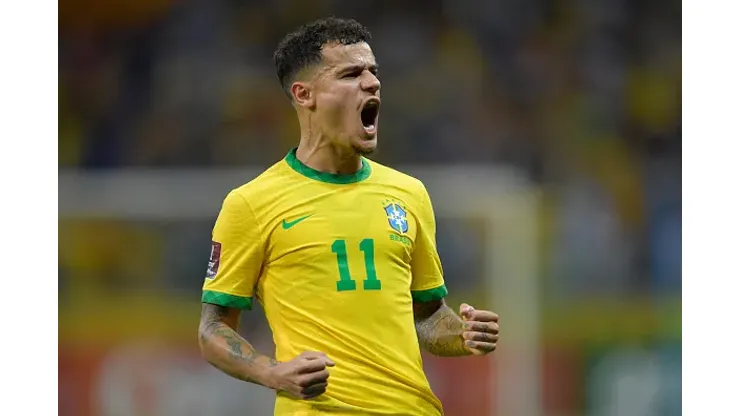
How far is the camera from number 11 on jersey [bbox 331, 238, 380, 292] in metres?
2.97

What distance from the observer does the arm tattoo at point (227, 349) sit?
2840mm

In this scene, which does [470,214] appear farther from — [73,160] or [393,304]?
[393,304]

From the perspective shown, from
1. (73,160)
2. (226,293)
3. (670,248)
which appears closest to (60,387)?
(73,160)

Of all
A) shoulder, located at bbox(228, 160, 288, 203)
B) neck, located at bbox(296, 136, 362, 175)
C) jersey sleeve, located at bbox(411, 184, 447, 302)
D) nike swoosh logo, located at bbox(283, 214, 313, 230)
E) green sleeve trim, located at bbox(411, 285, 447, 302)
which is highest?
neck, located at bbox(296, 136, 362, 175)

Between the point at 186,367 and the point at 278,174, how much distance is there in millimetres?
2656

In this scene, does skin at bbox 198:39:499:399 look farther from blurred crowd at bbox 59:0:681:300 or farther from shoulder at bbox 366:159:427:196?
blurred crowd at bbox 59:0:681:300

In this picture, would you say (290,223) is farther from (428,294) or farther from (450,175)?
(450,175)

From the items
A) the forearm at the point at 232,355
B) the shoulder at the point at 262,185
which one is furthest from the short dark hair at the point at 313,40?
the forearm at the point at 232,355

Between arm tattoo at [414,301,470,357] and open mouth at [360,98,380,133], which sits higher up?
open mouth at [360,98,380,133]

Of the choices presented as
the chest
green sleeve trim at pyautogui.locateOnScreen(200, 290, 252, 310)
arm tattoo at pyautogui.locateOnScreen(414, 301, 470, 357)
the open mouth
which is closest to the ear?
the open mouth

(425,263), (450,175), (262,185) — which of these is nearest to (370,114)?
(262,185)

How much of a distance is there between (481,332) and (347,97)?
2.47 ft

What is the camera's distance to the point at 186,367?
5.51 meters

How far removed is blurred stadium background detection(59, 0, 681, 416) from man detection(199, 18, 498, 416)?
2.34 m
